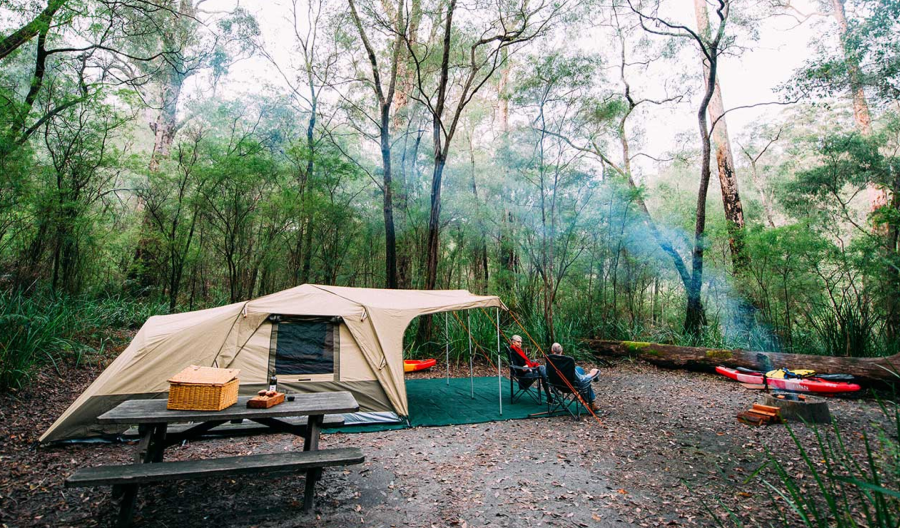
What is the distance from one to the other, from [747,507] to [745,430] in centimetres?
191

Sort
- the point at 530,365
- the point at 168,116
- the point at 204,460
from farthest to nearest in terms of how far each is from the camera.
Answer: the point at 168,116 < the point at 530,365 < the point at 204,460

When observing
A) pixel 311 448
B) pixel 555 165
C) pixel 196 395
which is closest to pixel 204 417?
pixel 196 395

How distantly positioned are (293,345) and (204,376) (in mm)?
1953

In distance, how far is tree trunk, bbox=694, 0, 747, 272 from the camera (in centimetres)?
921

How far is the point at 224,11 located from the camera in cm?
1030

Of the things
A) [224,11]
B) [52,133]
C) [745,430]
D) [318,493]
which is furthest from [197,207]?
[745,430]

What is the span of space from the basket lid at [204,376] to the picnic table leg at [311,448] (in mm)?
647

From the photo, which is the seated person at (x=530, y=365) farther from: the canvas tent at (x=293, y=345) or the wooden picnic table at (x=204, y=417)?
the wooden picnic table at (x=204, y=417)

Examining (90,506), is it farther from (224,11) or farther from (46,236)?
(224,11)

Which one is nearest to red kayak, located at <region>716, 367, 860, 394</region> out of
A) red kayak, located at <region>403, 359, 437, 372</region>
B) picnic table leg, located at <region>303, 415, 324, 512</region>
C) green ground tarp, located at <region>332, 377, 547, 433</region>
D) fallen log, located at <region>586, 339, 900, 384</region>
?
fallen log, located at <region>586, 339, 900, 384</region>

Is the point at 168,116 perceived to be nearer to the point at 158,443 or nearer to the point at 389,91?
the point at 389,91

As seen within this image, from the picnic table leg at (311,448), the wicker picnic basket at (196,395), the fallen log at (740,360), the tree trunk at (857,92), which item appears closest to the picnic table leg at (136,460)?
the wicker picnic basket at (196,395)

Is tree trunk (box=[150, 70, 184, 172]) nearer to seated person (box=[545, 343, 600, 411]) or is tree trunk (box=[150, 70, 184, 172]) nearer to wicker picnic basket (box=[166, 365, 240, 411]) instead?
wicker picnic basket (box=[166, 365, 240, 411])

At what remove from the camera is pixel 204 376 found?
287 centimetres
